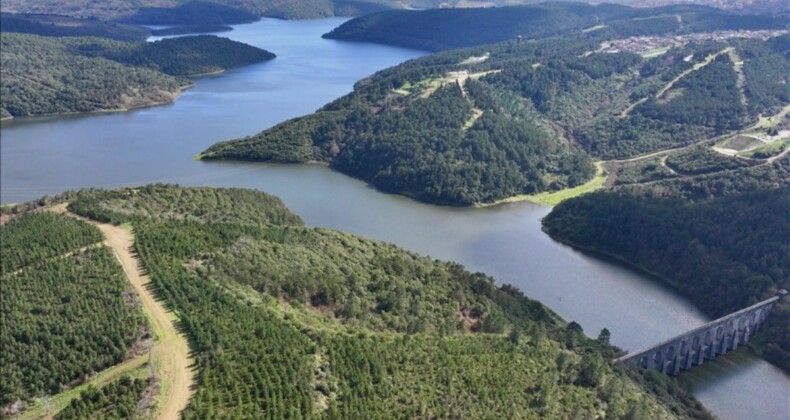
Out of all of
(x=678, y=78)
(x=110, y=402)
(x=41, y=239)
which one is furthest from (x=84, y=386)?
(x=678, y=78)

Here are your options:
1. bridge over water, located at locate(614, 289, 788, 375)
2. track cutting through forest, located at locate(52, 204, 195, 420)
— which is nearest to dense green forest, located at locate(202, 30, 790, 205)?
bridge over water, located at locate(614, 289, 788, 375)

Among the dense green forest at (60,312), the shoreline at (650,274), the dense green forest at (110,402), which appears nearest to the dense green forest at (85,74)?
the dense green forest at (60,312)

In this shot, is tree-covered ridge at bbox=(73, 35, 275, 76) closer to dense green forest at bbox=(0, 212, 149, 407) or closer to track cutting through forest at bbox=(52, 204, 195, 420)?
dense green forest at bbox=(0, 212, 149, 407)

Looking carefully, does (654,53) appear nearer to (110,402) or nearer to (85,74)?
(85,74)

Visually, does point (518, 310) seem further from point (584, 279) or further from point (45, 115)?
point (45, 115)

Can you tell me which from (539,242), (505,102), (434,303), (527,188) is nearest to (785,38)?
(505,102)

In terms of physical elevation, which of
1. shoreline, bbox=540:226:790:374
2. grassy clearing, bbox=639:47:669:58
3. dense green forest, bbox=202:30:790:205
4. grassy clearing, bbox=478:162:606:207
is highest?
grassy clearing, bbox=639:47:669:58
